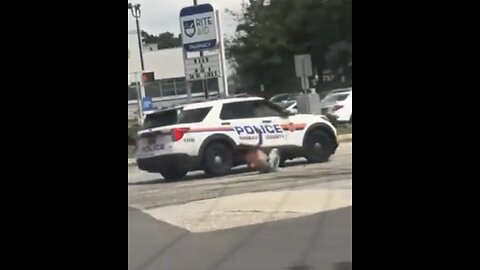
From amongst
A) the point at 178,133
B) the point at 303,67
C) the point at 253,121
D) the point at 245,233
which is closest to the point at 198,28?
the point at 303,67

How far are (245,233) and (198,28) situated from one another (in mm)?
1624

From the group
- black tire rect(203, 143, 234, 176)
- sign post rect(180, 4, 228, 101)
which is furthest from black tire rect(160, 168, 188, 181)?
sign post rect(180, 4, 228, 101)

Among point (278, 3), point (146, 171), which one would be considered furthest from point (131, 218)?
point (278, 3)

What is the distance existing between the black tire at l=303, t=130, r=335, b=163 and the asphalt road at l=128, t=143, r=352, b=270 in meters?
0.11

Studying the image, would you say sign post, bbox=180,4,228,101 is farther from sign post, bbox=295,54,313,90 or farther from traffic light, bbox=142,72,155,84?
sign post, bbox=295,54,313,90

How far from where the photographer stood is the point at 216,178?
5.81 metres

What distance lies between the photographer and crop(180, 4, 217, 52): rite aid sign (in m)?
5.18

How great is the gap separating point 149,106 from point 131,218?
3.07 feet

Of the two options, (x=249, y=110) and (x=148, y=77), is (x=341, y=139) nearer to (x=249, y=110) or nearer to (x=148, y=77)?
(x=249, y=110)

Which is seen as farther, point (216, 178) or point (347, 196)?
point (216, 178)

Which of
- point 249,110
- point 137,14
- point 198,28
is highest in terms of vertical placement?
point 137,14

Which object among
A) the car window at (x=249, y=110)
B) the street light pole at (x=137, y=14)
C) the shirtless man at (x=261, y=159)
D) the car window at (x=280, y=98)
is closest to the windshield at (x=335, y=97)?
the car window at (x=280, y=98)

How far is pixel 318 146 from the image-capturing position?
6.18 meters
